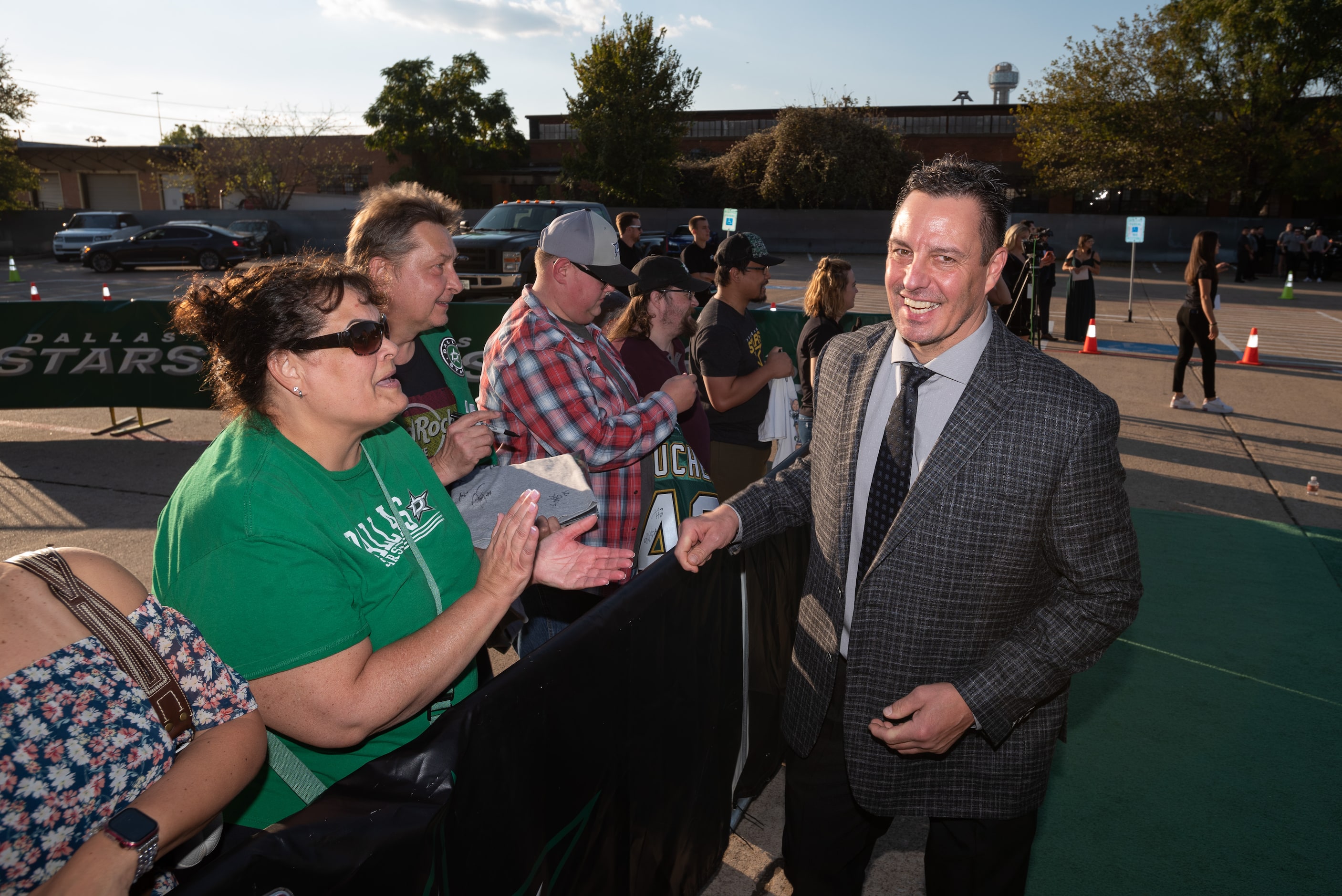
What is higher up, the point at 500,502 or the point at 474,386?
the point at 500,502

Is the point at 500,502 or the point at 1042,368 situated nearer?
the point at 1042,368

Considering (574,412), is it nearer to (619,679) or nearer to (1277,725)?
(619,679)

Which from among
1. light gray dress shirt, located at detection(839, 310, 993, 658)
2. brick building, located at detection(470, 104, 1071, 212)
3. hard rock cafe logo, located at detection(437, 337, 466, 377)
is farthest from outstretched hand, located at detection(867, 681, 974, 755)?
brick building, located at detection(470, 104, 1071, 212)

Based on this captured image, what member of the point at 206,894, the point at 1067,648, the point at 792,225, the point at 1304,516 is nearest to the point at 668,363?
the point at 1067,648

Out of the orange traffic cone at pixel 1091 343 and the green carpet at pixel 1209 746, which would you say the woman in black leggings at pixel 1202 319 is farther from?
the green carpet at pixel 1209 746

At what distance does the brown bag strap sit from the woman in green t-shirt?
0.44 feet

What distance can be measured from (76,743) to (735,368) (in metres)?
3.71

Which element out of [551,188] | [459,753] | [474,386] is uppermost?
[551,188]

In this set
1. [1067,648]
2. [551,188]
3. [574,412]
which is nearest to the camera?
[1067,648]

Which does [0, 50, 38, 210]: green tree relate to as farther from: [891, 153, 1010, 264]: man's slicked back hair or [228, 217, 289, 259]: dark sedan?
[891, 153, 1010, 264]: man's slicked back hair

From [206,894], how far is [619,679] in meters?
1.07

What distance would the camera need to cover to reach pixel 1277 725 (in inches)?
159

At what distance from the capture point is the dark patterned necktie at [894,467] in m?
2.10

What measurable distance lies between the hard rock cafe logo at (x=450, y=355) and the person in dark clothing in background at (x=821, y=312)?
110 inches
